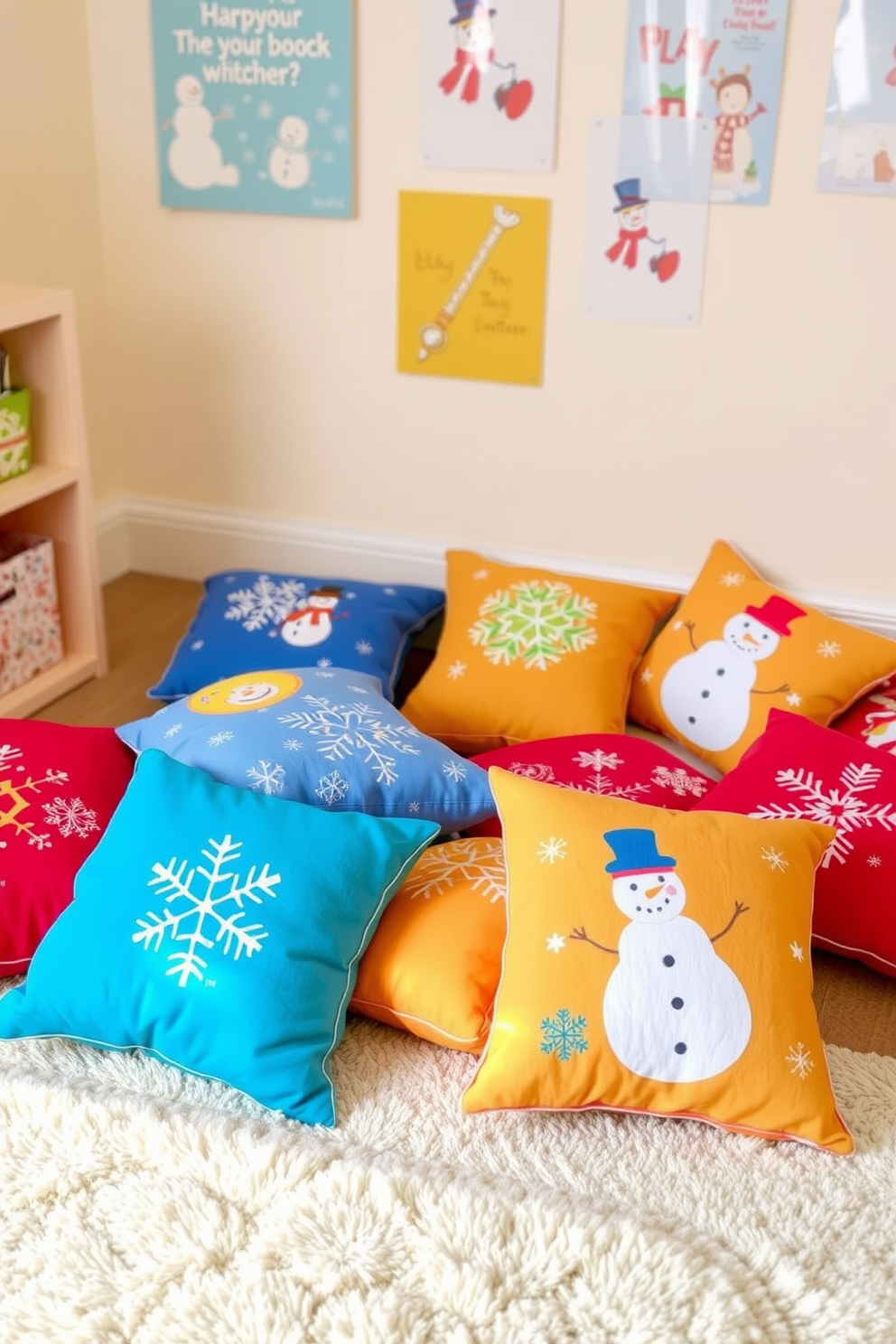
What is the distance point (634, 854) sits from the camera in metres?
1.38

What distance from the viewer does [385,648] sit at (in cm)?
216

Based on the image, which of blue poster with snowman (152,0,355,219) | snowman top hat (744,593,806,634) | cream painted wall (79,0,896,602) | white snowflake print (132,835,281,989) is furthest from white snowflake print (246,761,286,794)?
blue poster with snowman (152,0,355,219)

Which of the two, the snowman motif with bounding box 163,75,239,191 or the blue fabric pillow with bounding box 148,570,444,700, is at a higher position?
the snowman motif with bounding box 163,75,239,191

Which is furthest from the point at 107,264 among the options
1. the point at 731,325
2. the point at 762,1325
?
the point at 762,1325

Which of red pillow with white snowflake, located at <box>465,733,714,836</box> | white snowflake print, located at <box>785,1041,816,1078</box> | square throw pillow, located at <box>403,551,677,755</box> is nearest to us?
white snowflake print, located at <box>785,1041,816,1078</box>

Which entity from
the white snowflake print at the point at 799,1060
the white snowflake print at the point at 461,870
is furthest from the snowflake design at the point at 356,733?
the white snowflake print at the point at 799,1060

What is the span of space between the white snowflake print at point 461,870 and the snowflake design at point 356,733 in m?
0.11

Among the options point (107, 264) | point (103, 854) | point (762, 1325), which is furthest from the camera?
point (107, 264)

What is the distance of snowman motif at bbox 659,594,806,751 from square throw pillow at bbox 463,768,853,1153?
559mm

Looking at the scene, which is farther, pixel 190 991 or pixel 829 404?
pixel 829 404

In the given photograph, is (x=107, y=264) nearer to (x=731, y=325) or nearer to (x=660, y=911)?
(x=731, y=325)

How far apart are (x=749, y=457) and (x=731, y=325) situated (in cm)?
22

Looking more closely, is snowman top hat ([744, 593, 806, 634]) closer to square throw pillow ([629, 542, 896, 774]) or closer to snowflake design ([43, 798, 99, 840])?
square throw pillow ([629, 542, 896, 774])

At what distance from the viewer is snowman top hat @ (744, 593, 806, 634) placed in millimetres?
2021
